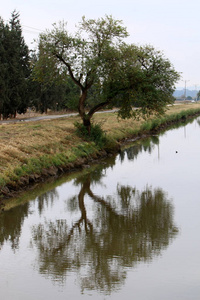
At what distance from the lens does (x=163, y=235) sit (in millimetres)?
12617

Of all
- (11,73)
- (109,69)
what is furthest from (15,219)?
(11,73)

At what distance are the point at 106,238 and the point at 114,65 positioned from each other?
1681 centimetres

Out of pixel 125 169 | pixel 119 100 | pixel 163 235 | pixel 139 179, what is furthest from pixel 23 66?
pixel 163 235

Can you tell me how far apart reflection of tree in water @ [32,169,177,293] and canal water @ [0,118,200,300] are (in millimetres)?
22

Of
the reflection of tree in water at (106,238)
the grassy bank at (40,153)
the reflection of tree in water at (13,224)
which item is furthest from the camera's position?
the grassy bank at (40,153)

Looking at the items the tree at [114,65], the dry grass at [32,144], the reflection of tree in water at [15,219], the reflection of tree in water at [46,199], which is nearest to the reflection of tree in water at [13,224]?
the reflection of tree in water at [15,219]

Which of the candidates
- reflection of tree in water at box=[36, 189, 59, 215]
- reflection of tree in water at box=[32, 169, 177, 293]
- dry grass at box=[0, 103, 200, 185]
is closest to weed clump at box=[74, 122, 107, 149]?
dry grass at box=[0, 103, 200, 185]

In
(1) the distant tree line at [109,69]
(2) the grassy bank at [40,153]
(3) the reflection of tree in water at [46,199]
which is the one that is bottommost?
(3) the reflection of tree in water at [46,199]

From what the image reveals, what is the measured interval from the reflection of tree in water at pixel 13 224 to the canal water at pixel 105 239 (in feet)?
0.10

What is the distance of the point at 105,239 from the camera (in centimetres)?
1233

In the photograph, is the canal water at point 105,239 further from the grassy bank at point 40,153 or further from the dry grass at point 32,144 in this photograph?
the dry grass at point 32,144

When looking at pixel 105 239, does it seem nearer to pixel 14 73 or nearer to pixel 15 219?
pixel 15 219

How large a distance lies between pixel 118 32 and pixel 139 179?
1069cm

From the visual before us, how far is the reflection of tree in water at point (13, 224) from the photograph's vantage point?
12.6 meters
